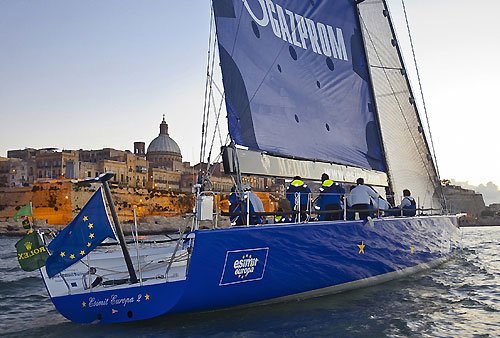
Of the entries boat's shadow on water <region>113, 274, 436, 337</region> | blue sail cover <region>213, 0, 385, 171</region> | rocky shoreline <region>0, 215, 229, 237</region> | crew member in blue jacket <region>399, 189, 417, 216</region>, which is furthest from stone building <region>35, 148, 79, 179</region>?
boat's shadow on water <region>113, 274, 436, 337</region>

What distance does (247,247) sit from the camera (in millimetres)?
6590

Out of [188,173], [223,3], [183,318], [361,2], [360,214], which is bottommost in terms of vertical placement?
[183,318]

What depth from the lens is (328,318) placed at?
6934 millimetres

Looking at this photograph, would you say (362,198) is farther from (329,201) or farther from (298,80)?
(298,80)

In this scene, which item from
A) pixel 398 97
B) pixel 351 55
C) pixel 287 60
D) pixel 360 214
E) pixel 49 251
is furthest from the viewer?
pixel 398 97

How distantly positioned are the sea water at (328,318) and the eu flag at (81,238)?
96cm

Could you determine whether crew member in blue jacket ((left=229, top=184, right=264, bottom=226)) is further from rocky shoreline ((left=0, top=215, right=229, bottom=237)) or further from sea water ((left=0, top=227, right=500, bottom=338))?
rocky shoreline ((left=0, top=215, right=229, bottom=237))

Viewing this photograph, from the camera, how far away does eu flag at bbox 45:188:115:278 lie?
6027 mm

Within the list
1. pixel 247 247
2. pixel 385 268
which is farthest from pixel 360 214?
pixel 247 247

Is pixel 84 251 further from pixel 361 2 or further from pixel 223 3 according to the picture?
pixel 361 2

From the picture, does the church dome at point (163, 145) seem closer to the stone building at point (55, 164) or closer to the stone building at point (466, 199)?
the stone building at point (55, 164)

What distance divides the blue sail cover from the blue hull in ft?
6.21

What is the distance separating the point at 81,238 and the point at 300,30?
20.9ft

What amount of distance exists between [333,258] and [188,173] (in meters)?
89.8
